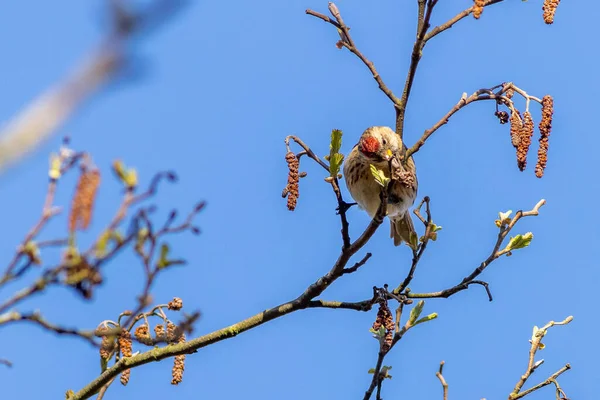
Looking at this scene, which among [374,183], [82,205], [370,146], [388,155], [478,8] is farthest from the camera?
[374,183]

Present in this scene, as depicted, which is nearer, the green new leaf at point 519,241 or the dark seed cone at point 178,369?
the dark seed cone at point 178,369

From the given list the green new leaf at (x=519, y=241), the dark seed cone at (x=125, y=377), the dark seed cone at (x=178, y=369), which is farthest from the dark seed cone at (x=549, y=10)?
the dark seed cone at (x=125, y=377)

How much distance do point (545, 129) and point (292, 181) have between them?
1205 mm

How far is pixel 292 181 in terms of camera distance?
4.11 metres

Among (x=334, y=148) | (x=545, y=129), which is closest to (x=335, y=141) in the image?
(x=334, y=148)

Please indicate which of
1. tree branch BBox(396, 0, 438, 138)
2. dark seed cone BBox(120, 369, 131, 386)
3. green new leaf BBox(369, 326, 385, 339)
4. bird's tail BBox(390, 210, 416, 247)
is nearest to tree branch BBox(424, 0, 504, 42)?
tree branch BBox(396, 0, 438, 138)

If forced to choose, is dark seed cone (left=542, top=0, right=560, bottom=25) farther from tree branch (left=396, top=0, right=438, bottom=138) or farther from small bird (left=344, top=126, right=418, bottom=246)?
small bird (left=344, top=126, right=418, bottom=246)

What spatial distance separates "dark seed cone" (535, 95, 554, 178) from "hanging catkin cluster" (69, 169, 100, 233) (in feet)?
9.20

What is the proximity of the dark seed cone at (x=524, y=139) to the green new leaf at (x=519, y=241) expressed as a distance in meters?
0.40

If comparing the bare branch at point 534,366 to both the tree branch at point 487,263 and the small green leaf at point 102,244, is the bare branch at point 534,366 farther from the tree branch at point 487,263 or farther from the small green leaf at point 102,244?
the small green leaf at point 102,244

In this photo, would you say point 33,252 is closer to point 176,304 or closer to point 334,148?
point 176,304

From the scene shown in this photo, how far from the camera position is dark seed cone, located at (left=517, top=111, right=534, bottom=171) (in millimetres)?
3990

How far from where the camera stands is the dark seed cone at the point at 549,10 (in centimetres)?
383

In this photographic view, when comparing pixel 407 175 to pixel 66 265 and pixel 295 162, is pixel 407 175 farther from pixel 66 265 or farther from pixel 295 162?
pixel 66 265
